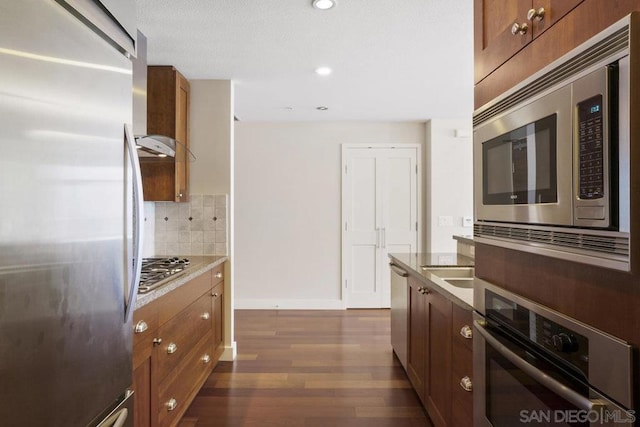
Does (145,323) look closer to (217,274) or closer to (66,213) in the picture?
(66,213)

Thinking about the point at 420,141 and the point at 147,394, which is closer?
the point at 147,394

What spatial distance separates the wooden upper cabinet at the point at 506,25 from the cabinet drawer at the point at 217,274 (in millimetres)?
2273

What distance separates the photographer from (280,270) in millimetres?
4777

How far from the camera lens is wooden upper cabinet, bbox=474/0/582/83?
94cm

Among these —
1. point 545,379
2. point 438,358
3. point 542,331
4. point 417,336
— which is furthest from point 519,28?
point 417,336

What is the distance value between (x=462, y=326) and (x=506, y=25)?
117 centimetres

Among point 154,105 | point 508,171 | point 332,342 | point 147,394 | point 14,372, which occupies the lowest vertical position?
point 332,342

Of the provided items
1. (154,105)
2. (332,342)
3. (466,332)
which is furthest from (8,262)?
(332,342)

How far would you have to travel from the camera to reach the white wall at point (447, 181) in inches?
182

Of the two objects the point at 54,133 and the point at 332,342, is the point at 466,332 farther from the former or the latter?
the point at 332,342

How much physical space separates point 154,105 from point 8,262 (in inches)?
Result: 98.0

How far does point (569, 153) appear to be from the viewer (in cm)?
78

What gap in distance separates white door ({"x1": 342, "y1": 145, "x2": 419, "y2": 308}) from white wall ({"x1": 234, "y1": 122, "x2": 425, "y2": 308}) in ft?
0.55

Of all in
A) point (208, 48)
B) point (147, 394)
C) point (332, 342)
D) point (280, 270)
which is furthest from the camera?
point (280, 270)
